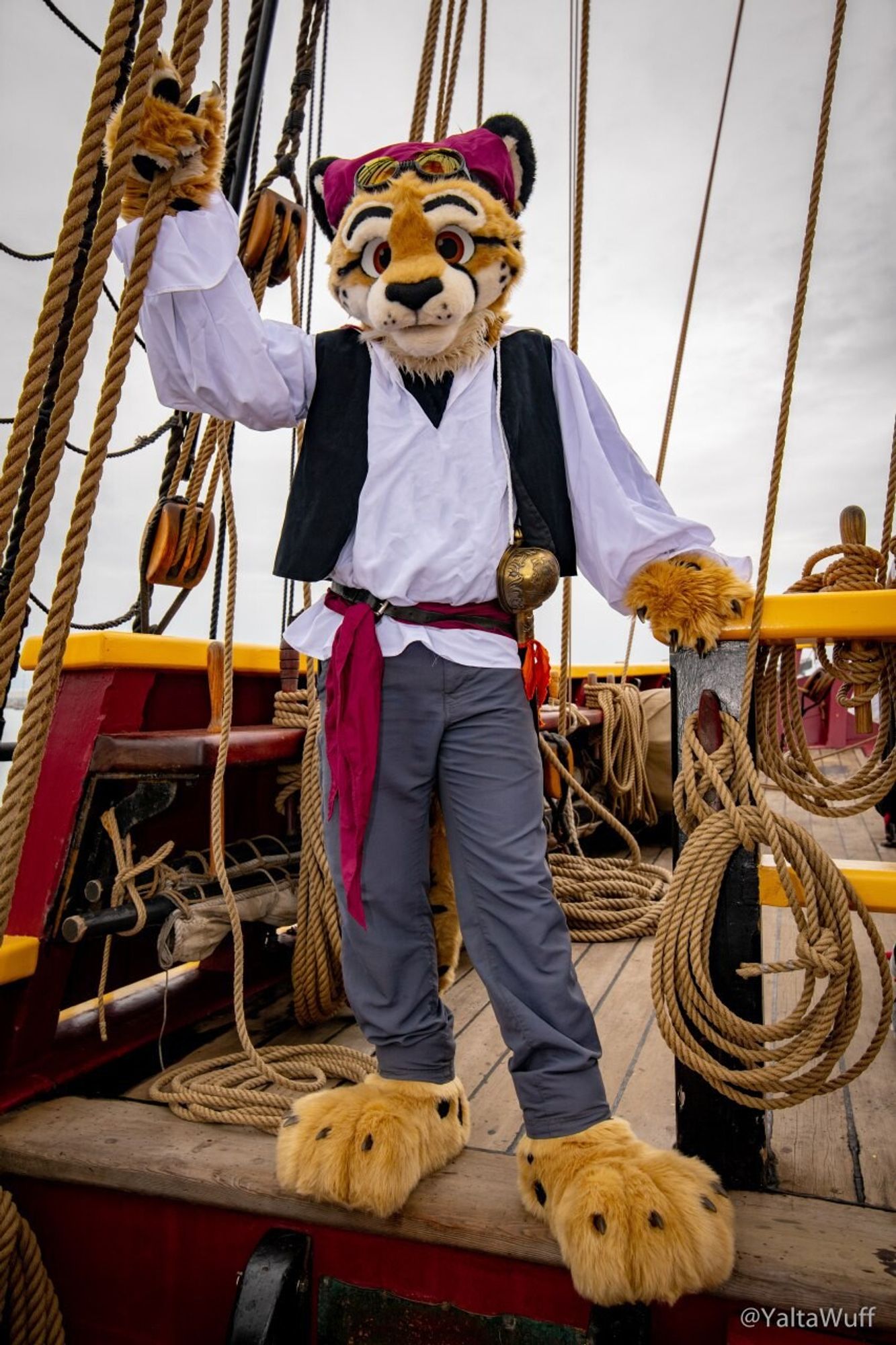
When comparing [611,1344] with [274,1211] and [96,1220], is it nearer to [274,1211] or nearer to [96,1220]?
[274,1211]

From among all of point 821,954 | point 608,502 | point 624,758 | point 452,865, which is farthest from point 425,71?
point 624,758

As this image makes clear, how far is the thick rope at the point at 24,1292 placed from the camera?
3.80ft

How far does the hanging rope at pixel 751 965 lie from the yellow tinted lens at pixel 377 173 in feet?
2.58

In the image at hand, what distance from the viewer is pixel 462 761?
4.12ft

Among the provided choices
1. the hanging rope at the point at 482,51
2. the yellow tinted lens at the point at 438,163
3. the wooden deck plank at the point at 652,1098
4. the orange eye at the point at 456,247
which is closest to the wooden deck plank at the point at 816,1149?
the wooden deck plank at the point at 652,1098

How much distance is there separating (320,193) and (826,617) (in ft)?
3.62

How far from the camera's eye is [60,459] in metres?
1.06

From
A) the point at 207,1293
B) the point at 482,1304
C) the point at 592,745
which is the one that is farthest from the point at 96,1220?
the point at 592,745

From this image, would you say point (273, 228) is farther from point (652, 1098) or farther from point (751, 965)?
point (652, 1098)

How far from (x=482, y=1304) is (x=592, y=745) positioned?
2643 millimetres

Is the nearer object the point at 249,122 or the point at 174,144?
the point at 174,144

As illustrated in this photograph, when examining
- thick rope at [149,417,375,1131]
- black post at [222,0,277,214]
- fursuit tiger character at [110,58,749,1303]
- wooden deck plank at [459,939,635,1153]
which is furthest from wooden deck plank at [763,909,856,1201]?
black post at [222,0,277,214]

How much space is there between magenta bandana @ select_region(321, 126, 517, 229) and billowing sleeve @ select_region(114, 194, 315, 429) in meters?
0.25

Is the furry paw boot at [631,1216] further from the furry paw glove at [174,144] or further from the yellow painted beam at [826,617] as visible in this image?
the furry paw glove at [174,144]
